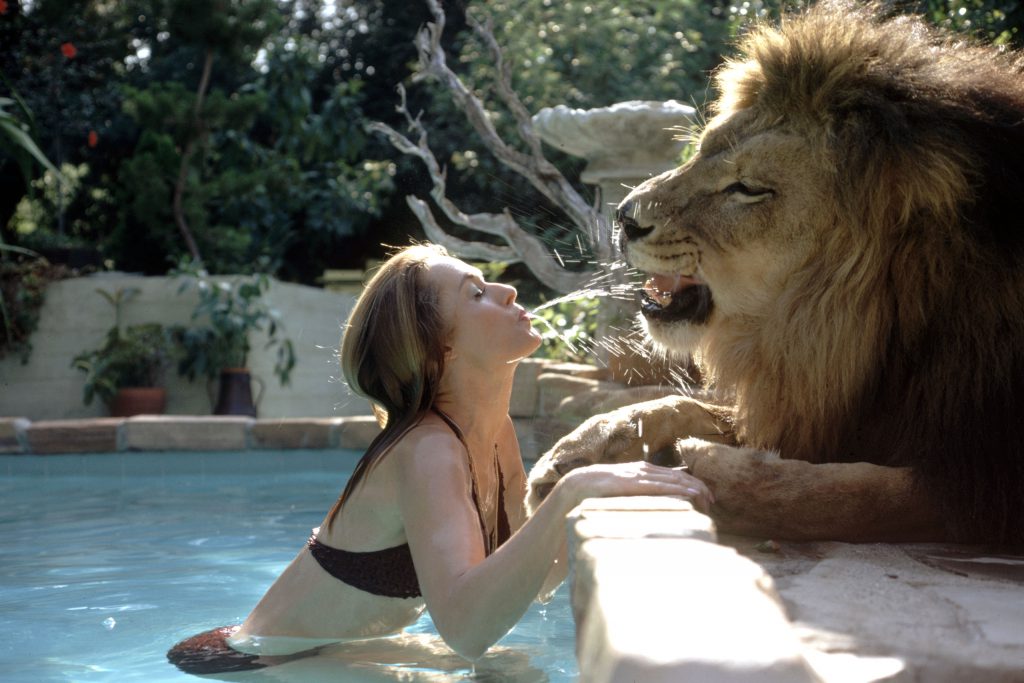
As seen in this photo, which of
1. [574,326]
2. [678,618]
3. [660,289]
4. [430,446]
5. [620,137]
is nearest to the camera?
[678,618]

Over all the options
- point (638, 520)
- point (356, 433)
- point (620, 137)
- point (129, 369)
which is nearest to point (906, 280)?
point (638, 520)

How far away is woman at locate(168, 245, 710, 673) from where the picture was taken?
8.78 ft

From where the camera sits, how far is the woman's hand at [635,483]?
2064mm

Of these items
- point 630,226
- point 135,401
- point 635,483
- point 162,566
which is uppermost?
point 630,226

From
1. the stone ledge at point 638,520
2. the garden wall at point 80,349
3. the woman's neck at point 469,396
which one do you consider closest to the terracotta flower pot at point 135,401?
the garden wall at point 80,349

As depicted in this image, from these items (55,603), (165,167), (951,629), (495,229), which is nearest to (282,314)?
(165,167)

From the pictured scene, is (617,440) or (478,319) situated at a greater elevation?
(478,319)

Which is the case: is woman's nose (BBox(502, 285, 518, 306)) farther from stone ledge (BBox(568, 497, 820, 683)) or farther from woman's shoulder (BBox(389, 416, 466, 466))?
stone ledge (BBox(568, 497, 820, 683))

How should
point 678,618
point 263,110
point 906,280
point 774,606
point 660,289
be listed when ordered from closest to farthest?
point 678,618, point 774,606, point 906,280, point 660,289, point 263,110

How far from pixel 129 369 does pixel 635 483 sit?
9483 millimetres

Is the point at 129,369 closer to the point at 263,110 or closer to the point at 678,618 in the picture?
the point at 263,110

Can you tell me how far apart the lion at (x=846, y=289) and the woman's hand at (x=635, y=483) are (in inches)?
3.7

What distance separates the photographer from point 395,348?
9.55 feet

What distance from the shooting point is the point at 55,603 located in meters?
4.15
